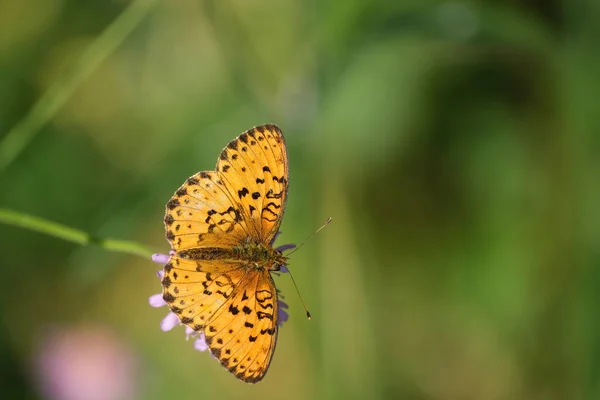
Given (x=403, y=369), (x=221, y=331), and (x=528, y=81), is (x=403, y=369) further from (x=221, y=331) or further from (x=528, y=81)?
(x=221, y=331)

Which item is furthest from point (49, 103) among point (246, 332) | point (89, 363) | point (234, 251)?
point (89, 363)

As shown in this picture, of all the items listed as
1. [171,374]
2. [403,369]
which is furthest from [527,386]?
[171,374]

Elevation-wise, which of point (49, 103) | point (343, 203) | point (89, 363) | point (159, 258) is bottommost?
point (159, 258)

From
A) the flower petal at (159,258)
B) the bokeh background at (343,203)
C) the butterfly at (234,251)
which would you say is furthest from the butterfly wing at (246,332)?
the bokeh background at (343,203)

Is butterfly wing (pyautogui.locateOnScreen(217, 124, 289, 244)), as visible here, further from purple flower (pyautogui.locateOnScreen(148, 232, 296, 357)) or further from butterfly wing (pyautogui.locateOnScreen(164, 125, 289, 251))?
purple flower (pyautogui.locateOnScreen(148, 232, 296, 357))

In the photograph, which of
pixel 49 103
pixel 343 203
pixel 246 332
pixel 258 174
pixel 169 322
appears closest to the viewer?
pixel 246 332

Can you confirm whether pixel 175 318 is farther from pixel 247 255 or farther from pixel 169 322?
pixel 247 255

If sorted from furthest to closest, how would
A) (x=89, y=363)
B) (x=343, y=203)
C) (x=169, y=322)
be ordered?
(x=89, y=363)
(x=343, y=203)
(x=169, y=322)
